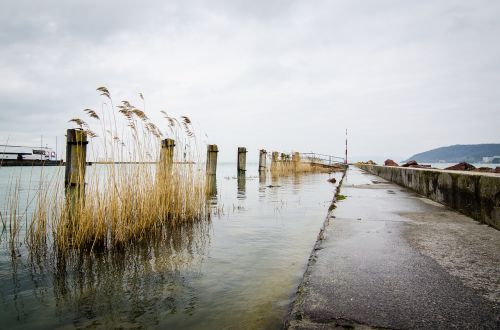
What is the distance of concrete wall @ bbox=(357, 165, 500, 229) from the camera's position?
3336mm

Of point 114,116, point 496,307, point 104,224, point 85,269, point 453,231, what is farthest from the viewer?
point 114,116

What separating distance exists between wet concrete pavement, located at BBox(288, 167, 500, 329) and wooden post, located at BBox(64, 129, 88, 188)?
9.58 ft

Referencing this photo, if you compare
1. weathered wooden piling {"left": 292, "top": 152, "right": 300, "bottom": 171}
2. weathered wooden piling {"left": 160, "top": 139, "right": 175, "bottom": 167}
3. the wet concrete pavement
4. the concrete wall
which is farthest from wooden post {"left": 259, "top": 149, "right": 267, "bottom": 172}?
the wet concrete pavement

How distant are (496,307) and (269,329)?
117cm

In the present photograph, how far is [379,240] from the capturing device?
2.92 m

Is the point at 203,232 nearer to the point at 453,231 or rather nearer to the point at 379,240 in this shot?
the point at 379,240

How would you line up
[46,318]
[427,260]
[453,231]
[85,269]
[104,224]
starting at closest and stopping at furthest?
[46,318] → [427,260] → [85,269] → [453,231] → [104,224]

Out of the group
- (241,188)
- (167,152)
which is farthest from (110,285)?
(241,188)

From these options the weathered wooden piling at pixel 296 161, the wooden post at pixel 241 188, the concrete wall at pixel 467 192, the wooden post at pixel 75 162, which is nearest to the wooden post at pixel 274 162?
the weathered wooden piling at pixel 296 161

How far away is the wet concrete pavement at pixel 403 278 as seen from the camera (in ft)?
4.73

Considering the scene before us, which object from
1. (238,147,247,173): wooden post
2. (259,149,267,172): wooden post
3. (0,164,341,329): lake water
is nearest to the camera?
(0,164,341,329): lake water

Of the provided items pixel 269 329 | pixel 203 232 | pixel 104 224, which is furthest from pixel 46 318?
pixel 203 232

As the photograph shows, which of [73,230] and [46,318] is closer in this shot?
[46,318]

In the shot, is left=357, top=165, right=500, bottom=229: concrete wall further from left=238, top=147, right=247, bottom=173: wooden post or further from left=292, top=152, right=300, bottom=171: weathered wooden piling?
left=292, top=152, right=300, bottom=171: weathered wooden piling
